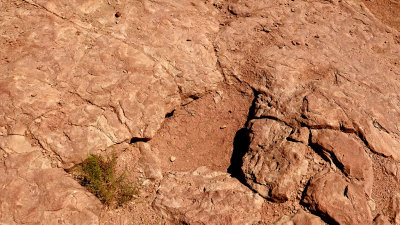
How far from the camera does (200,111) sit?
3.51 m

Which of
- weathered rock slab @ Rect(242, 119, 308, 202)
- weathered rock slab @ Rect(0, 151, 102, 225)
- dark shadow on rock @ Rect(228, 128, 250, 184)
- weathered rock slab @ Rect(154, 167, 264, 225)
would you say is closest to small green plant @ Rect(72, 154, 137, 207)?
weathered rock slab @ Rect(0, 151, 102, 225)

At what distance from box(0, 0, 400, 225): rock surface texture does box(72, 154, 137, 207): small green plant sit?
0.25 ft

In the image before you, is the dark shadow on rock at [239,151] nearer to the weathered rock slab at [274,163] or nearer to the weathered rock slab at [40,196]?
the weathered rock slab at [274,163]

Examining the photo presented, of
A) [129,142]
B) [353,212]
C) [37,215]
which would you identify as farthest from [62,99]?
[353,212]

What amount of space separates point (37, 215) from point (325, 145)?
2.44 m

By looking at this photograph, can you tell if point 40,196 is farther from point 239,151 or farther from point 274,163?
point 274,163

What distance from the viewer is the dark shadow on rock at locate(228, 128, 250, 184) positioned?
309cm

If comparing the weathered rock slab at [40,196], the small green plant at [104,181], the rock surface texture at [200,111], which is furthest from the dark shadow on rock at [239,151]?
the weathered rock slab at [40,196]

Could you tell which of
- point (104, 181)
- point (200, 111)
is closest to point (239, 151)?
point (200, 111)

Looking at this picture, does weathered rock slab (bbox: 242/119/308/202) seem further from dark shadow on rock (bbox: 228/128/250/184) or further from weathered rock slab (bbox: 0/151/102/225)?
weathered rock slab (bbox: 0/151/102/225)

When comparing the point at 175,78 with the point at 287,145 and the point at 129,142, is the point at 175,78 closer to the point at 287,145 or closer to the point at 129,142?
the point at 129,142

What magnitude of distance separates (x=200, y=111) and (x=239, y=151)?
1.94 ft

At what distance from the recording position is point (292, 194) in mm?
2848

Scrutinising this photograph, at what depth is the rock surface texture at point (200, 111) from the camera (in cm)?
279
